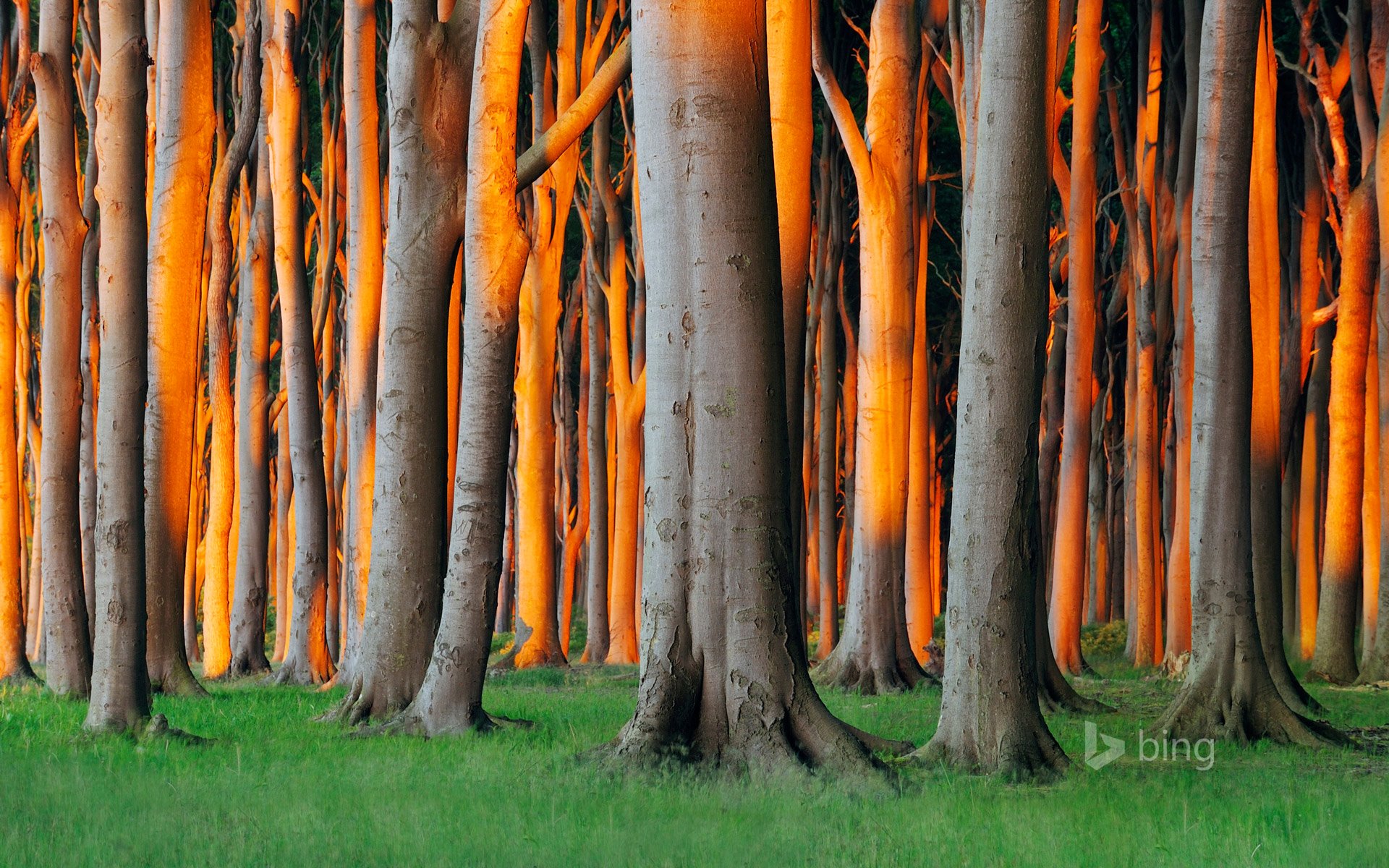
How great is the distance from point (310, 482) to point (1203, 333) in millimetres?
8310

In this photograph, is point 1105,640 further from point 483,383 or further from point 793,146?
point 483,383

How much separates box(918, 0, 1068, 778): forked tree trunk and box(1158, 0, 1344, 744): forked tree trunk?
2.05 meters

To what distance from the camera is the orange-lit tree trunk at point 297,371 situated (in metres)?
13.7

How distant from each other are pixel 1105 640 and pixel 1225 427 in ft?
44.6

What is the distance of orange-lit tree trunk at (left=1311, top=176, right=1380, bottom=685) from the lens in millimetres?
13570

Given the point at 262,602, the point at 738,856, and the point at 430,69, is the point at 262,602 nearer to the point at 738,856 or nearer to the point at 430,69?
the point at 430,69

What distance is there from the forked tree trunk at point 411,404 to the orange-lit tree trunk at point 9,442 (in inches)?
200

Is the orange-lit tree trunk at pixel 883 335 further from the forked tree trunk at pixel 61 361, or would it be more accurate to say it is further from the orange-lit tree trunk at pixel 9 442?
the orange-lit tree trunk at pixel 9 442

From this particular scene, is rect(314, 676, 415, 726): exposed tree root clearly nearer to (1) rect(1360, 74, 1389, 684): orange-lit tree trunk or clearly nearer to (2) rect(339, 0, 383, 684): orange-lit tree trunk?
(2) rect(339, 0, 383, 684): orange-lit tree trunk

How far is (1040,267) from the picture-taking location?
7.19 metres

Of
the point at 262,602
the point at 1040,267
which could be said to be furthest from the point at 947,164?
the point at 1040,267

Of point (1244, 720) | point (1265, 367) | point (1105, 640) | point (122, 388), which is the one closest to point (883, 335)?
point (1265, 367)

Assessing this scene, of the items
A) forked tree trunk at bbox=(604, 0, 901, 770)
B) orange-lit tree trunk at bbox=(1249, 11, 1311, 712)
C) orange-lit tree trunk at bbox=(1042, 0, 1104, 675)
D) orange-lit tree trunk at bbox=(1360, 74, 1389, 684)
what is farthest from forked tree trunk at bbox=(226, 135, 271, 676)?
orange-lit tree trunk at bbox=(1360, 74, 1389, 684)

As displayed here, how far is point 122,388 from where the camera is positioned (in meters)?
8.07
